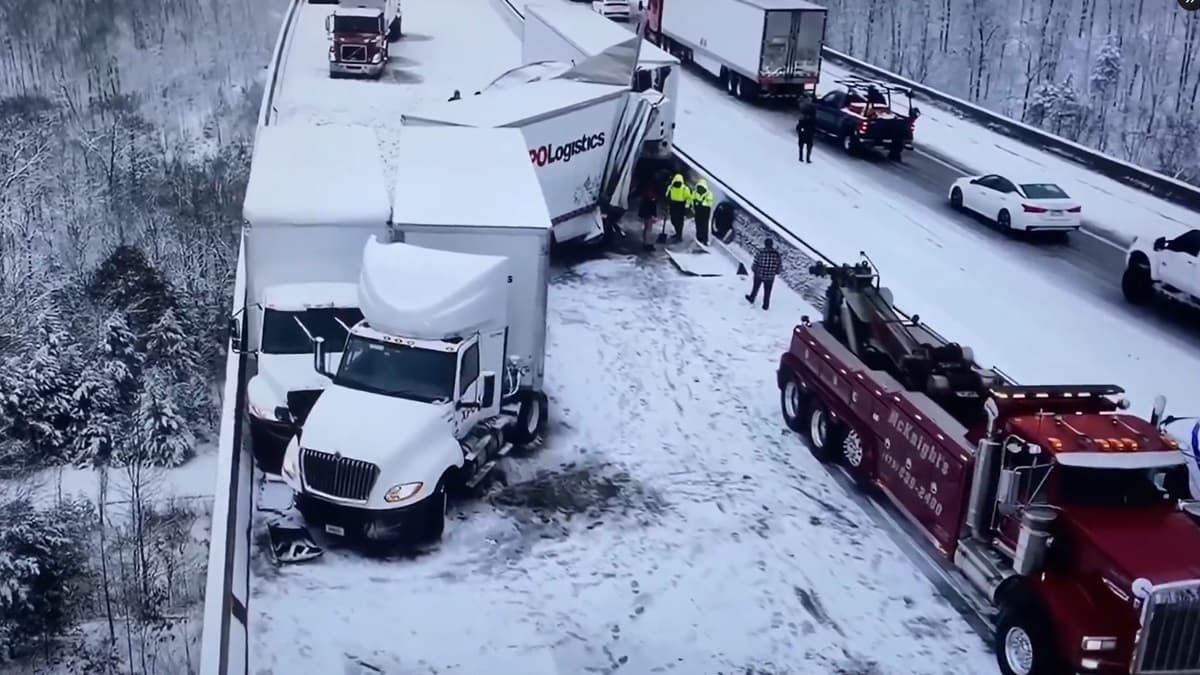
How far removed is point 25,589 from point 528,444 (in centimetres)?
1345

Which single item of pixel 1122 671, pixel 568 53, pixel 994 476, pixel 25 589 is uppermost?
pixel 568 53

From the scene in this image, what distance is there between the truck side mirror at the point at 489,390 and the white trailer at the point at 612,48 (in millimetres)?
13267

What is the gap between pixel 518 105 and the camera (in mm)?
22547

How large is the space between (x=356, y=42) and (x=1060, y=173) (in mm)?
23541

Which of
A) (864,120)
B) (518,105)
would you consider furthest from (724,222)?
(864,120)

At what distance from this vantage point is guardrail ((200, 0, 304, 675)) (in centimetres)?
1107

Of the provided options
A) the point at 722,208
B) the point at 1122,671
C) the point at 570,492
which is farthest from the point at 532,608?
the point at 722,208

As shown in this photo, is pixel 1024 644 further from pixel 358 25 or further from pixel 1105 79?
pixel 1105 79

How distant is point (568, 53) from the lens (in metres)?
30.3

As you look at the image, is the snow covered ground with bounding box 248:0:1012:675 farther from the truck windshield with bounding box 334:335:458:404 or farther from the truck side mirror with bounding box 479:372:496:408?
the truck windshield with bounding box 334:335:458:404

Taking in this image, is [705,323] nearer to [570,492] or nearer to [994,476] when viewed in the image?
[570,492]

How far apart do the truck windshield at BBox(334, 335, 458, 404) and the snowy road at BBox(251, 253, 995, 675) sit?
70.2 inches

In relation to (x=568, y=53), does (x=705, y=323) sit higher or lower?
lower

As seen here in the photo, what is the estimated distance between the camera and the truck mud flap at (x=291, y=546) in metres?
13.2
